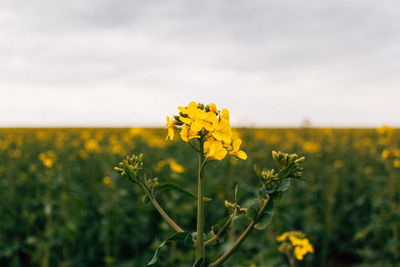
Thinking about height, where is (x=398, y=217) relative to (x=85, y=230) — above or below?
above

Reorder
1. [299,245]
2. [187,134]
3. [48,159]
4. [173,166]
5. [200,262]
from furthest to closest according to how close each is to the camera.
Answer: [48,159] < [173,166] < [299,245] < [187,134] < [200,262]

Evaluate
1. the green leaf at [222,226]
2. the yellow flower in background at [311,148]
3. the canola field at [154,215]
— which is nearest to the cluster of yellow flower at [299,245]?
the canola field at [154,215]

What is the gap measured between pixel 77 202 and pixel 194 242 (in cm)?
404

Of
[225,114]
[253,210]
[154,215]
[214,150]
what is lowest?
[154,215]

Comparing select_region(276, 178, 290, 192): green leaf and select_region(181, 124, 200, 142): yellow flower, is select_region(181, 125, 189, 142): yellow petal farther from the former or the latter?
select_region(276, 178, 290, 192): green leaf

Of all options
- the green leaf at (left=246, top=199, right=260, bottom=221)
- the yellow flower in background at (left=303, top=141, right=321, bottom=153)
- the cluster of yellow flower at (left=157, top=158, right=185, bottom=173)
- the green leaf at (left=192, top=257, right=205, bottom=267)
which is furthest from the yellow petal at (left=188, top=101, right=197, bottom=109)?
the yellow flower in background at (left=303, top=141, right=321, bottom=153)

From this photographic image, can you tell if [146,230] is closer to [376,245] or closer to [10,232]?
[10,232]

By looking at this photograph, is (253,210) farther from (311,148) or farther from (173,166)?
(311,148)

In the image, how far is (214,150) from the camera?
906 mm

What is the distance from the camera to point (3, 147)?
9.21 meters

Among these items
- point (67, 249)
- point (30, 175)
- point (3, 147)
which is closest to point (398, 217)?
point (67, 249)

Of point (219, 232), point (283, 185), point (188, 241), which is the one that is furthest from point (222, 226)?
point (283, 185)

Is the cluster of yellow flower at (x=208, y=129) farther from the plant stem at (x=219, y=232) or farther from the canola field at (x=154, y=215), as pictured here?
the canola field at (x=154, y=215)

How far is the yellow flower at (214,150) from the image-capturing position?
911mm
